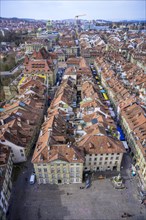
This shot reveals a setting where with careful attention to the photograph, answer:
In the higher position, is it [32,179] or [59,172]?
[59,172]

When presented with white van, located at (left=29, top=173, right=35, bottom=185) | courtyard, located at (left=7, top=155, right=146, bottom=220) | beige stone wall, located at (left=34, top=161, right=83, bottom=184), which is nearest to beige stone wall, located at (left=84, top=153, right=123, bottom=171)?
courtyard, located at (left=7, top=155, right=146, bottom=220)

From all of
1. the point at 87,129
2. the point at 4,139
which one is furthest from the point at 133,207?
the point at 4,139

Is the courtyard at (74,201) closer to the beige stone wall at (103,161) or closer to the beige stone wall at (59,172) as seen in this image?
the beige stone wall at (59,172)

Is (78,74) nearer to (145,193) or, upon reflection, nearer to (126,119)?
(126,119)

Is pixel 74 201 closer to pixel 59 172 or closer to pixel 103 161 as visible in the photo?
pixel 59 172

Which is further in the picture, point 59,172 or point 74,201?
point 59,172

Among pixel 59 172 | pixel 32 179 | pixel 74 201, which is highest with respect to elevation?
pixel 59 172

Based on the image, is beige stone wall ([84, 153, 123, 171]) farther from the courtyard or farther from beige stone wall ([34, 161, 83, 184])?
beige stone wall ([34, 161, 83, 184])

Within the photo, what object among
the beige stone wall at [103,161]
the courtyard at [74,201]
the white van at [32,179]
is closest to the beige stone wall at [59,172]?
the courtyard at [74,201]

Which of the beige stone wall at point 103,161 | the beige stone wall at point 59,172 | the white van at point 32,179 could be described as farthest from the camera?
the beige stone wall at point 103,161

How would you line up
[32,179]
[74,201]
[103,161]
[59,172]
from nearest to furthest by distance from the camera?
[74,201]
[59,172]
[32,179]
[103,161]

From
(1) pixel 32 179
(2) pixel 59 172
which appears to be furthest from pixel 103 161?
(1) pixel 32 179
